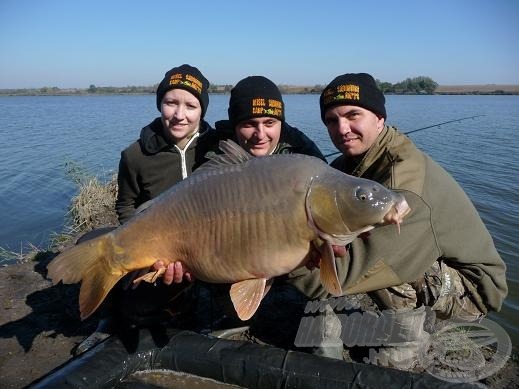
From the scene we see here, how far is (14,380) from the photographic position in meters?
2.79

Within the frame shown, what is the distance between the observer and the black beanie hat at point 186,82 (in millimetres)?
3131

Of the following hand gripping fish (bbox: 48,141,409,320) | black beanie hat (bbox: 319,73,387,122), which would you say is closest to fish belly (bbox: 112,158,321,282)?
hand gripping fish (bbox: 48,141,409,320)

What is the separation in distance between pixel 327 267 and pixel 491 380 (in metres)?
1.76

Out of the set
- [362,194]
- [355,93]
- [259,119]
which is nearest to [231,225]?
[362,194]

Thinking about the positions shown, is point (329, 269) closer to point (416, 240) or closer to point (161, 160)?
A: point (416, 240)

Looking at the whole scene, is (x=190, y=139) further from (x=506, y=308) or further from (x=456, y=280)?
(x=506, y=308)

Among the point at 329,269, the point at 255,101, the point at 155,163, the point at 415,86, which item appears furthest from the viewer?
the point at 415,86

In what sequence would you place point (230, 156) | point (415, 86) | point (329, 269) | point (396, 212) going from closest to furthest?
1. point (396, 212)
2. point (329, 269)
3. point (230, 156)
4. point (415, 86)

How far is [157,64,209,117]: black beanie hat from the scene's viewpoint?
3.13 metres

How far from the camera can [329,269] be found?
192 cm

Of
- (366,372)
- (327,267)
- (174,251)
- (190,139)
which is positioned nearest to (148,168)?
(190,139)

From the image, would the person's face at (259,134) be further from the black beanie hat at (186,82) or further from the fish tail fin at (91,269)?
the fish tail fin at (91,269)

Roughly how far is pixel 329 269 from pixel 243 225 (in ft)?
1.42

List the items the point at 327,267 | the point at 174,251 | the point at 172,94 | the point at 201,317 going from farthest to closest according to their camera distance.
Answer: the point at 201,317
the point at 172,94
the point at 174,251
the point at 327,267
